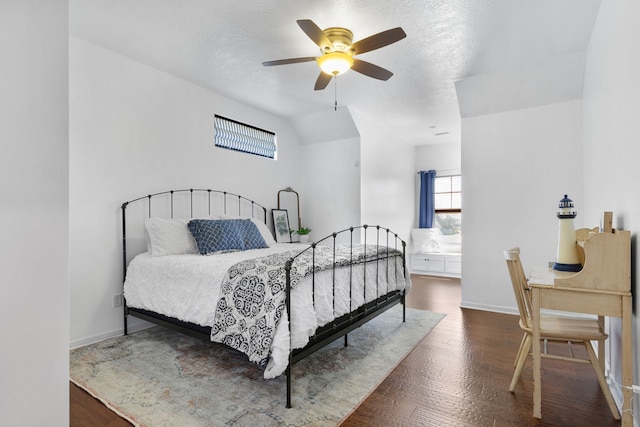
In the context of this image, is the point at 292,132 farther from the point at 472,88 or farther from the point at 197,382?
the point at 197,382

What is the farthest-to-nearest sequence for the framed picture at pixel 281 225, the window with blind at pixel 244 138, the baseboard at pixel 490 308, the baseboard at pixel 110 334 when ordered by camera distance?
the framed picture at pixel 281 225
the window with blind at pixel 244 138
the baseboard at pixel 490 308
the baseboard at pixel 110 334

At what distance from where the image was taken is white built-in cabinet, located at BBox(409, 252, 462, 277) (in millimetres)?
6402

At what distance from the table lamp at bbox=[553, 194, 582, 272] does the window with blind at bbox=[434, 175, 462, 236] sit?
193 inches

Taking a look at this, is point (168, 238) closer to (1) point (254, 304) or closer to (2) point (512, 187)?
(1) point (254, 304)

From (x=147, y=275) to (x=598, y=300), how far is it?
10.5 ft

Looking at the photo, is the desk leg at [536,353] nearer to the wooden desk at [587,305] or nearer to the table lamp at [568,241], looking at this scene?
the wooden desk at [587,305]

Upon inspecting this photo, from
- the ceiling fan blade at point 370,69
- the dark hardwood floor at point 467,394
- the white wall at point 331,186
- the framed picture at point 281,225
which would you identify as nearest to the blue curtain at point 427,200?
the white wall at point 331,186

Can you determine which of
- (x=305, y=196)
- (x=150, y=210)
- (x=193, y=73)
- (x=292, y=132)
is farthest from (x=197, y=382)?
(x=292, y=132)

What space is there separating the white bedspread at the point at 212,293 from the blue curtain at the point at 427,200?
13.5 feet

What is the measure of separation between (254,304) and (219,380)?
0.69m

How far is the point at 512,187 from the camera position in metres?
4.03

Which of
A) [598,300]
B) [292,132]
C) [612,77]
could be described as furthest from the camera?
[292,132]

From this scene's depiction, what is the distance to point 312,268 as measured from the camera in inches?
87.7

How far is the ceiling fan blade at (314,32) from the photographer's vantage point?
2.17 m
